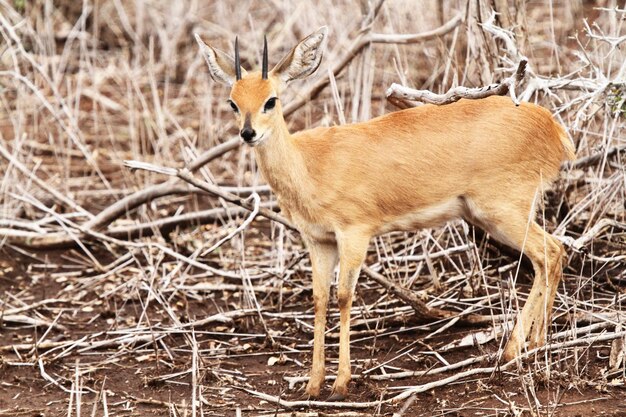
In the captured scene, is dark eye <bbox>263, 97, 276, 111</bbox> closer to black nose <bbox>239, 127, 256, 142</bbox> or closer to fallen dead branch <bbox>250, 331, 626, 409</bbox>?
black nose <bbox>239, 127, 256, 142</bbox>

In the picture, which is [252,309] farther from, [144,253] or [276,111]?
[276,111]

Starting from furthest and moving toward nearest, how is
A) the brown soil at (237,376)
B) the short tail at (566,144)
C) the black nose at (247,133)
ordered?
the short tail at (566,144), the brown soil at (237,376), the black nose at (247,133)

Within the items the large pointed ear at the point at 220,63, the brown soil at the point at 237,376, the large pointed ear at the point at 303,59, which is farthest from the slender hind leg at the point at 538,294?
the large pointed ear at the point at 220,63

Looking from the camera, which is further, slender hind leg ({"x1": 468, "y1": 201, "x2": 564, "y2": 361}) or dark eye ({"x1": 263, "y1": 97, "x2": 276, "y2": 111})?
slender hind leg ({"x1": 468, "y1": 201, "x2": 564, "y2": 361})

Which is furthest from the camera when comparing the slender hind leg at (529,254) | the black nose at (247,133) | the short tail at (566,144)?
the short tail at (566,144)

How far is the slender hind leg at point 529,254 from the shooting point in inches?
209

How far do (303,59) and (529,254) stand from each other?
63.0 inches

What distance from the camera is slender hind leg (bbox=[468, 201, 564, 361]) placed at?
5312 millimetres

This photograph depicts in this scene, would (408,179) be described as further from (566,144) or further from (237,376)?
(237,376)

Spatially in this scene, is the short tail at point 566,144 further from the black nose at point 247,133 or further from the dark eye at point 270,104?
the black nose at point 247,133

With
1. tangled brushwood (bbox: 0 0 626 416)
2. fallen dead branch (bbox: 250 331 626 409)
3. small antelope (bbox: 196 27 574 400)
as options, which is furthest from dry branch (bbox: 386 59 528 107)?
fallen dead branch (bbox: 250 331 626 409)

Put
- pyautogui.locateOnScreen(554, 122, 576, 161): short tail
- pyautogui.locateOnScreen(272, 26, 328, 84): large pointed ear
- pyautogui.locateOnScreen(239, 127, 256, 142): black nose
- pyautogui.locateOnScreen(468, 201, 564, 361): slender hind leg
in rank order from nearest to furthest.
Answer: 1. pyautogui.locateOnScreen(239, 127, 256, 142): black nose
2. pyautogui.locateOnScreen(272, 26, 328, 84): large pointed ear
3. pyautogui.locateOnScreen(468, 201, 564, 361): slender hind leg
4. pyautogui.locateOnScreen(554, 122, 576, 161): short tail

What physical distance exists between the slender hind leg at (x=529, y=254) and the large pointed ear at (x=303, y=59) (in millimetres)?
1150

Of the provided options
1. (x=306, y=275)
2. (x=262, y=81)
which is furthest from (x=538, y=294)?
→ (x=306, y=275)
